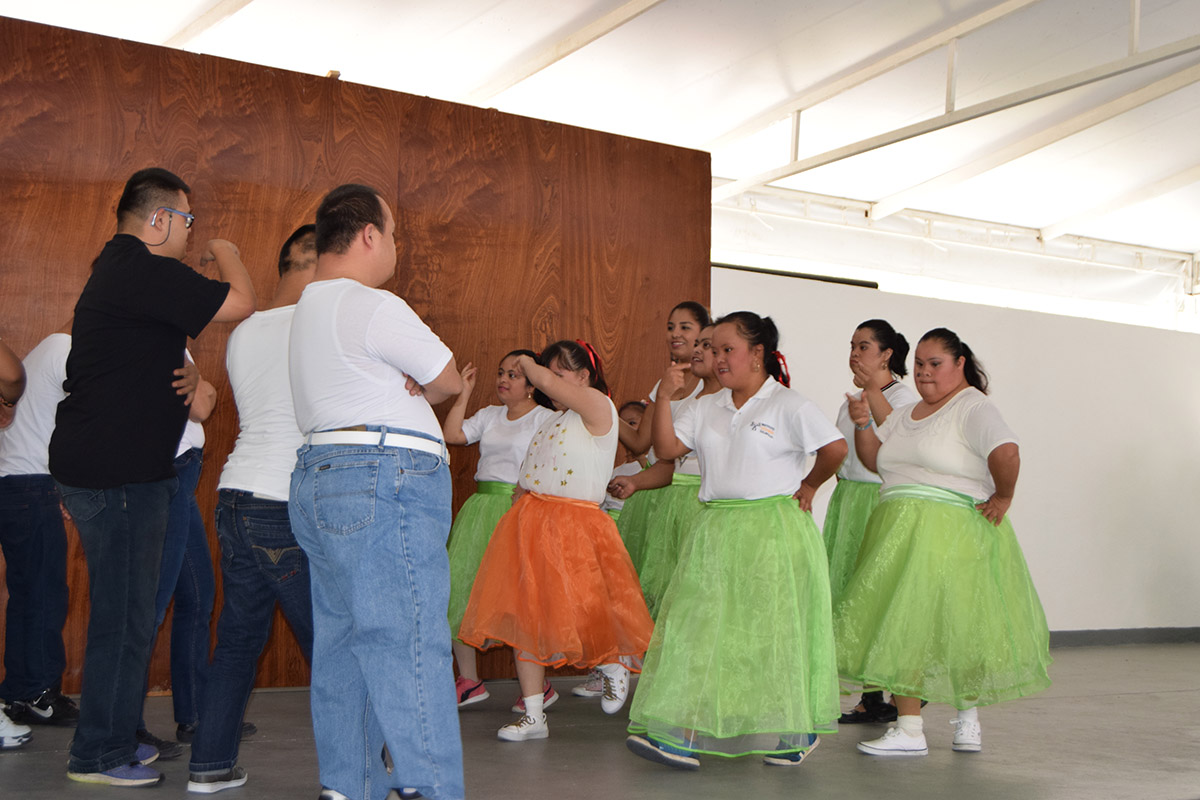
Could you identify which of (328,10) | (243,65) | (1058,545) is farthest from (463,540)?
(1058,545)

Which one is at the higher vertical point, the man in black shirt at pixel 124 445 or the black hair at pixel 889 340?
the black hair at pixel 889 340

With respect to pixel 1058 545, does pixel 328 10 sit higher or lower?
higher

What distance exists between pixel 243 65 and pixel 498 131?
1191mm

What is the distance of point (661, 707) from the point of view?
10.5ft

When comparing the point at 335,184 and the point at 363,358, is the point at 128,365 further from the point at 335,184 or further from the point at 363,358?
the point at 335,184

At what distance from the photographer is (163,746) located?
127 inches

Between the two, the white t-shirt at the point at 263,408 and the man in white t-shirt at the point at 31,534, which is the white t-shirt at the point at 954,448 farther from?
the man in white t-shirt at the point at 31,534

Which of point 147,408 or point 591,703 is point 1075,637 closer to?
point 591,703

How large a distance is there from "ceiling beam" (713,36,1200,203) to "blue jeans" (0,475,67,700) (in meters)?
5.72

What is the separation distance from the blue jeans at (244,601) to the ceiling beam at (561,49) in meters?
4.36

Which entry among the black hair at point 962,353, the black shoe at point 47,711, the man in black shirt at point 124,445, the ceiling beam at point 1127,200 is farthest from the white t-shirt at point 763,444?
the ceiling beam at point 1127,200

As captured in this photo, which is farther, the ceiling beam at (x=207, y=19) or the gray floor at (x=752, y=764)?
the ceiling beam at (x=207, y=19)

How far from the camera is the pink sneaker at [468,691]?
4.36m

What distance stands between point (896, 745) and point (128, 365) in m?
2.63
